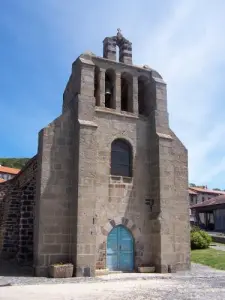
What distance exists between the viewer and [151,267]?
15078 mm

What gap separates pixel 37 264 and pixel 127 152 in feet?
20.6

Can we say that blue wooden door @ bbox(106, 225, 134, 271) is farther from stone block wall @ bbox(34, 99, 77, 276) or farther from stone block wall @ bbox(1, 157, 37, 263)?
stone block wall @ bbox(1, 157, 37, 263)

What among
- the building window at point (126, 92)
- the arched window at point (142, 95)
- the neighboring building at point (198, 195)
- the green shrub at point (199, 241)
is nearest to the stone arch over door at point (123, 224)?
the building window at point (126, 92)

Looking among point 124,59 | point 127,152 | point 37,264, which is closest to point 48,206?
point 37,264

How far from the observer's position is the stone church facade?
14.0 metres

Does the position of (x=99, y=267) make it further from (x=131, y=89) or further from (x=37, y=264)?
(x=131, y=89)

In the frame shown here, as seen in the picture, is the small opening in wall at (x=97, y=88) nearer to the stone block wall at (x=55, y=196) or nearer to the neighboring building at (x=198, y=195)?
the stone block wall at (x=55, y=196)

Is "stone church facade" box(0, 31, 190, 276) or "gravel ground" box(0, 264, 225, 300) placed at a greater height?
"stone church facade" box(0, 31, 190, 276)

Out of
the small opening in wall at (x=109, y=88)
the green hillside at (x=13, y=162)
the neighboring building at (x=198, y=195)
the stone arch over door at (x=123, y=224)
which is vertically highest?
the green hillside at (x=13, y=162)

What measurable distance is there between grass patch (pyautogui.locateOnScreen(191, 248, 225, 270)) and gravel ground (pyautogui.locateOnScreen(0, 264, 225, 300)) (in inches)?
108

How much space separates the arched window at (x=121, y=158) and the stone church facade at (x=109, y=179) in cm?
5

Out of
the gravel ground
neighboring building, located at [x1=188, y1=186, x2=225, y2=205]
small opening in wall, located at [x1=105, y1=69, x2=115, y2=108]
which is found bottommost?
the gravel ground

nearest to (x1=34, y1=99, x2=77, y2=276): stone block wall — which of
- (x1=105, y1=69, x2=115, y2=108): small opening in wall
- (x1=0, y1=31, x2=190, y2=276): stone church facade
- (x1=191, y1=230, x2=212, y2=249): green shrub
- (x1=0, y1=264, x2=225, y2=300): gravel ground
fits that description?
(x1=0, y1=31, x2=190, y2=276): stone church facade

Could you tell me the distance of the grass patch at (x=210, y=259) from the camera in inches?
664
